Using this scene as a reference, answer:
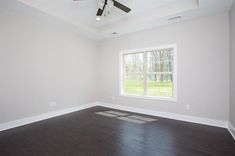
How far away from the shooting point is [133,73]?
15.8 ft

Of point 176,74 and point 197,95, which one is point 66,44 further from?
point 197,95

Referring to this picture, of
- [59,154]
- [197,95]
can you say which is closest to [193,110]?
[197,95]

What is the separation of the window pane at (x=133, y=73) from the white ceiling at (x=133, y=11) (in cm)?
96

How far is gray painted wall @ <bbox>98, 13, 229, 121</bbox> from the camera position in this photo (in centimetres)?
313

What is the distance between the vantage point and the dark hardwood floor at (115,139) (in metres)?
2.20

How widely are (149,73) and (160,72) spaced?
0.38 meters

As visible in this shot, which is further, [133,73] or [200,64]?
[133,73]

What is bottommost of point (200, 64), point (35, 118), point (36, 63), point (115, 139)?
point (115, 139)

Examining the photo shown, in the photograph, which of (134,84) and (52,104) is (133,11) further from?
(52,104)

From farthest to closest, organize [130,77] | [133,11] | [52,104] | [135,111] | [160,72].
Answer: [130,77] < [135,111] < [160,72] < [52,104] < [133,11]

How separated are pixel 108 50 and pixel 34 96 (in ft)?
9.84

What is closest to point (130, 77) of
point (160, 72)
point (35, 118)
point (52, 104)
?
point (160, 72)

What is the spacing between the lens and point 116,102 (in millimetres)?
5031

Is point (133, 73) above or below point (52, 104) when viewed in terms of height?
above
